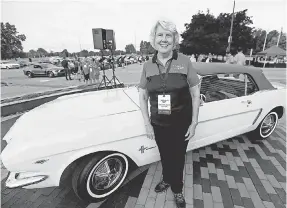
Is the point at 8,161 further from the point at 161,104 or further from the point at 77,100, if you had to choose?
the point at 161,104

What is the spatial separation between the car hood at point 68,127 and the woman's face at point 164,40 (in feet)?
2.58

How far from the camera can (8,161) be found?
1.55 metres

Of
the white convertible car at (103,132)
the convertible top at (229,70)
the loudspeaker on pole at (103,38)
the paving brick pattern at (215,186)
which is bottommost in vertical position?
the paving brick pattern at (215,186)

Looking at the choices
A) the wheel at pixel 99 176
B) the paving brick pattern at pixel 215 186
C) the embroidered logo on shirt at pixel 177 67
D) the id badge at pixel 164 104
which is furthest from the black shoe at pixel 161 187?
the embroidered logo on shirt at pixel 177 67

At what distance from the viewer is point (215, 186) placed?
7.09 ft

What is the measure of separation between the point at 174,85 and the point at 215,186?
4.94 ft

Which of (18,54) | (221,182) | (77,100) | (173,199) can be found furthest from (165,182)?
(18,54)

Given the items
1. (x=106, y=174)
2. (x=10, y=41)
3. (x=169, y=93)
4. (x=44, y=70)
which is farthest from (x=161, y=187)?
(x=10, y=41)

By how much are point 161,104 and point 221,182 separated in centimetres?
147

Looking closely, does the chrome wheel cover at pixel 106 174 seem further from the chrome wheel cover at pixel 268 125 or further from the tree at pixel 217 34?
the tree at pixel 217 34

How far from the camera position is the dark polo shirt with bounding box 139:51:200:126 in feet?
4.92

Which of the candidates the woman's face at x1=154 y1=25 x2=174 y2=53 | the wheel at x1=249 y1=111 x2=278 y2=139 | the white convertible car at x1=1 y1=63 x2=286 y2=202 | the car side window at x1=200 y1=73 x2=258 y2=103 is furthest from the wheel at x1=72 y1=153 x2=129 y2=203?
the wheel at x1=249 y1=111 x2=278 y2=139

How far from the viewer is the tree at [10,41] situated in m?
50.5

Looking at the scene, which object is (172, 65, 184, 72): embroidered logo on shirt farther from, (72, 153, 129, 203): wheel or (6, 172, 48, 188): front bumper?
(6, 172, 48, 188): front bumper
